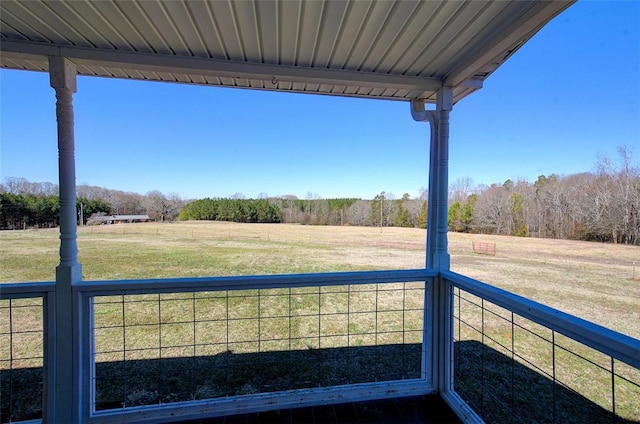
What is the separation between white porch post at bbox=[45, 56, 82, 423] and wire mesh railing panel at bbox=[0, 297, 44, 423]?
0.42 feet

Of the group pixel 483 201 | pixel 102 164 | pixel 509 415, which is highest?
pixel 102 164

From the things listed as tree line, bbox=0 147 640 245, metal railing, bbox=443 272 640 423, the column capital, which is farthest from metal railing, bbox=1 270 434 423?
tree line, bbox=0 147 640 245

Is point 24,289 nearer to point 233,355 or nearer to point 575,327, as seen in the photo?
point 233,355

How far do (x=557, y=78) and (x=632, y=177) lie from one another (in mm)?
4481

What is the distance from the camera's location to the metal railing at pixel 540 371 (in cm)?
83

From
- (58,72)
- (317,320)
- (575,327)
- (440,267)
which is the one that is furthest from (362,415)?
(317,320)

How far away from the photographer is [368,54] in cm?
141

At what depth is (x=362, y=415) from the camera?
1.47 meters

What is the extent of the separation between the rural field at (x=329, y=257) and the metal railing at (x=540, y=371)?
7.04 feet

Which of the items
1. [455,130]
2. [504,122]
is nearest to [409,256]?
[504,122]

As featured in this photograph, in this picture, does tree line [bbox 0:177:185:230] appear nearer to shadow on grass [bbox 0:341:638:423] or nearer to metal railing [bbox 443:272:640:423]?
shadow on grass [bbox 0:341:638:423]

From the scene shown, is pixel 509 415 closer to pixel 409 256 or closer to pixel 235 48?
pixel 235 48

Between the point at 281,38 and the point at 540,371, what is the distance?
3.02 m

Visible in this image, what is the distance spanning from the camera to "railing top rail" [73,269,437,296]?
4.58ft
